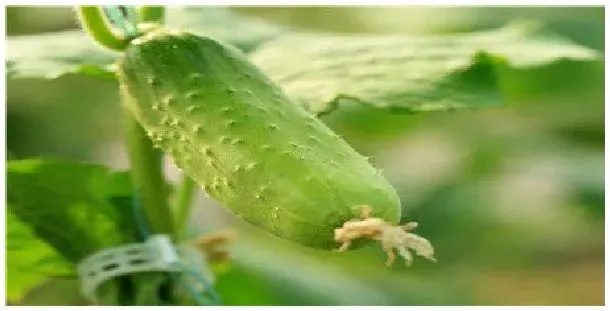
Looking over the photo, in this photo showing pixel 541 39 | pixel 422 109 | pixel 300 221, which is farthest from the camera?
pixel 541 39

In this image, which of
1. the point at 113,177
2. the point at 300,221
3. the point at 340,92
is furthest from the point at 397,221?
the point at 113,177

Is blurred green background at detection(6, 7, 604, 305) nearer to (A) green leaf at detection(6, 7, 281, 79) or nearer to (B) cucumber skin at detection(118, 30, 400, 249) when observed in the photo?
(A) green leaf at detection(6, 7, 281, 79)

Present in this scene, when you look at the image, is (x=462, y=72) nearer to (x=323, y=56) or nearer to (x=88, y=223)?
(x=323, y=56)

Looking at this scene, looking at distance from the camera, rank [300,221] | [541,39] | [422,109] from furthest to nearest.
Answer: [541,39], [422,109], [300,221]

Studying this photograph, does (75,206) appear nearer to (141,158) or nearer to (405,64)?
(141,158)

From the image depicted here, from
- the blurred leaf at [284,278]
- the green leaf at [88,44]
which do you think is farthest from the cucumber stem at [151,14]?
the blurred leaf at [284,278]

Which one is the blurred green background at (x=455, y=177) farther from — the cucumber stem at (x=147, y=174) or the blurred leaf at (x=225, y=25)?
the cucumber stem at (x=147, y=174)
